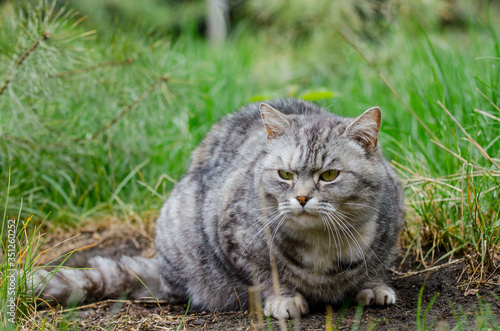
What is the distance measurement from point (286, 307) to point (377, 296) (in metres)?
0.40

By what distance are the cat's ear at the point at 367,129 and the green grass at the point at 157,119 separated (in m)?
0.27

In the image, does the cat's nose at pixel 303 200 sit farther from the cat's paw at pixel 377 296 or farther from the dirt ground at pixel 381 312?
the cat's paw at pixel 377 296

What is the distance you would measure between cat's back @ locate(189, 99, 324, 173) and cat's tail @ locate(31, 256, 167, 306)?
609 mm

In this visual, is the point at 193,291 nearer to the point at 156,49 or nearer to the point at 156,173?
the point at 156,173

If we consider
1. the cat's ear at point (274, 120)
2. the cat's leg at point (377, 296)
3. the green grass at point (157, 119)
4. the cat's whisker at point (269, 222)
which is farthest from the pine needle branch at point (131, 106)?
the cat's leg at point (377, 296)

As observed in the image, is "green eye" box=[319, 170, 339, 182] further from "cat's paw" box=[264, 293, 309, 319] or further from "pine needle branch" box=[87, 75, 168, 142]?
"pine needle branch" box=[87, 75, 168, 142]

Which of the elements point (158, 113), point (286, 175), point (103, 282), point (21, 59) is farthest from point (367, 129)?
point (21, 59)

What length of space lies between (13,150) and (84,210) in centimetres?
60

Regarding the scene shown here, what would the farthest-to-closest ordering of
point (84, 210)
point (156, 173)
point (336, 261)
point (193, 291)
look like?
point (156, 173), point (84, 210), point (193, 291), point (336, 261)

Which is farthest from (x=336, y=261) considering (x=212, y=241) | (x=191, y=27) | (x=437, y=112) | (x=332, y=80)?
(x=191, y=27)

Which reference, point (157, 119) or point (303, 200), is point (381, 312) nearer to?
point (303, 200)

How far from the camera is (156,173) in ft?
12.1

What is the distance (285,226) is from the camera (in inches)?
81.5

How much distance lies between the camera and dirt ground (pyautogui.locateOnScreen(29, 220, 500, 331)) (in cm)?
187
